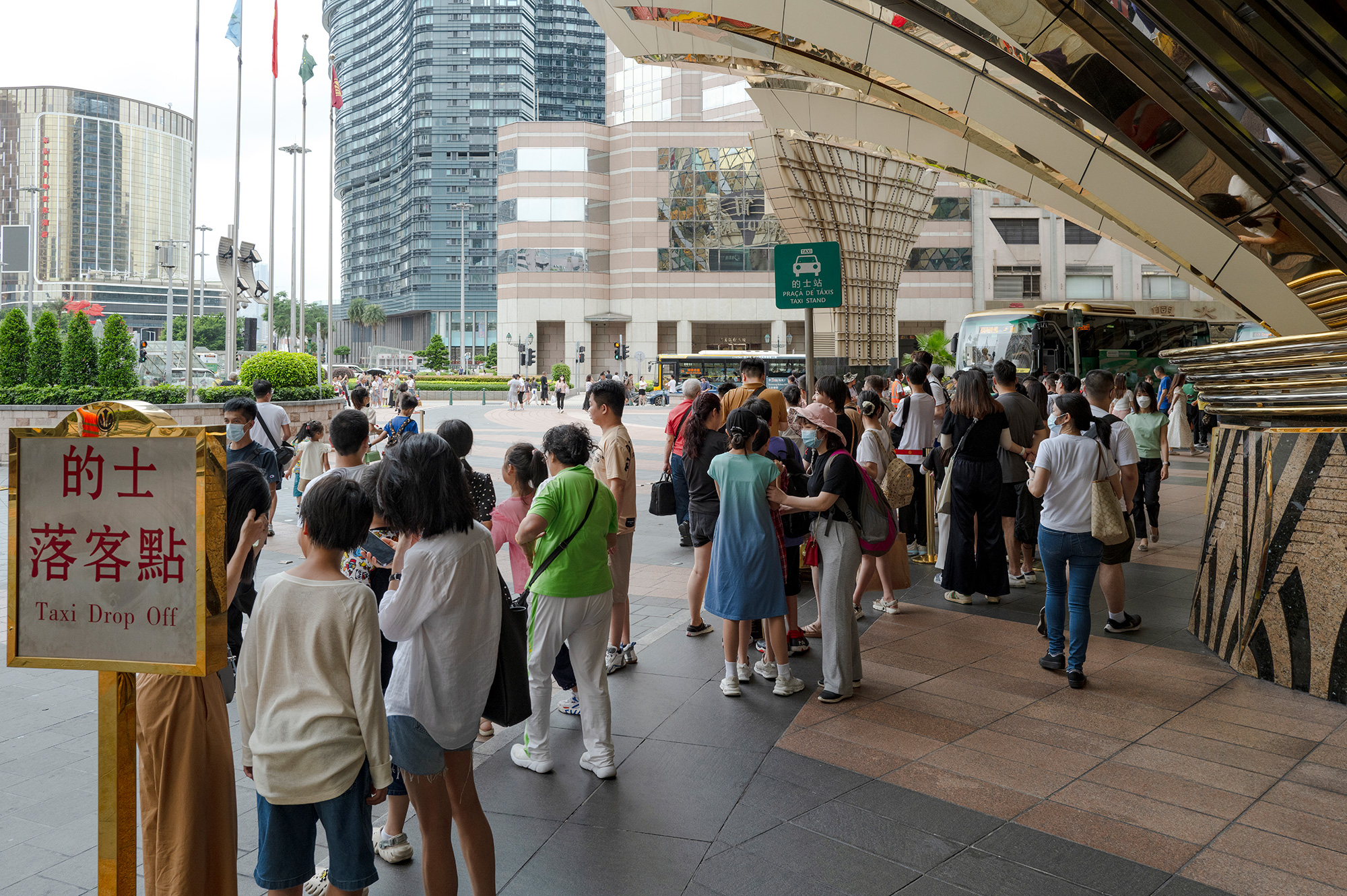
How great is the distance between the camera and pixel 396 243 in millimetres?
111750

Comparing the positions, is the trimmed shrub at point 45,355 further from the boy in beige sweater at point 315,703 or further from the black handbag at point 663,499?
the boy in beige sweater at point 315,703

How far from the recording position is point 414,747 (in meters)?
2.88

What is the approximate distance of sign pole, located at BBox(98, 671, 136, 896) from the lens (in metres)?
2.27

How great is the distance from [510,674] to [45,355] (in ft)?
66.5

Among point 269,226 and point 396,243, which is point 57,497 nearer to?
point 269,226

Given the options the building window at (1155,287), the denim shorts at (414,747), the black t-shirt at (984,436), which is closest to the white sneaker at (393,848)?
the denim shorts at (414,747)

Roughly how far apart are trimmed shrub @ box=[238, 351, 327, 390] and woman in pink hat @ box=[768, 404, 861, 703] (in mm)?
17950

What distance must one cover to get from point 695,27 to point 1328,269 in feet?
22.1

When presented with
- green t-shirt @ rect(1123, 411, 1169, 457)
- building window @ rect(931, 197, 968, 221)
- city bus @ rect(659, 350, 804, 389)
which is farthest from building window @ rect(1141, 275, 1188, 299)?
green t-shirt @ rect(1123, 411, 1169, 457)

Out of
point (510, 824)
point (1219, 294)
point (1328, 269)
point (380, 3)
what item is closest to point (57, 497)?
point (510, 824)

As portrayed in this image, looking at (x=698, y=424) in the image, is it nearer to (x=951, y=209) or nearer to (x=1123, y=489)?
Result: (x=1123, y=489)

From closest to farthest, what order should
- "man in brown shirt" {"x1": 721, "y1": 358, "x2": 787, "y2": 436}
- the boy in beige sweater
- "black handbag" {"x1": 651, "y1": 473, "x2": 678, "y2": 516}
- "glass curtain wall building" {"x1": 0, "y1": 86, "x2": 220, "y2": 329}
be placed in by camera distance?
the boy in beige sweater, "black handbag" {"x1": 651, "y1": 473, "x2": 678, "y2": 516}, "man in brown shirt" {"x1": 721, "y1": 358, "x2": 787, "y2": 436}, "glass curtain wall building" {"x1": 0, "y1": 86, "x2": 220, "y2": 329}

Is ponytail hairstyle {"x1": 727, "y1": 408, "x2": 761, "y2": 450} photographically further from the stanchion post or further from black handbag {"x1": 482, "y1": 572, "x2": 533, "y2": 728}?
the stanchion post

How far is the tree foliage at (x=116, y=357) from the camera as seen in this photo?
18625 millimetres
